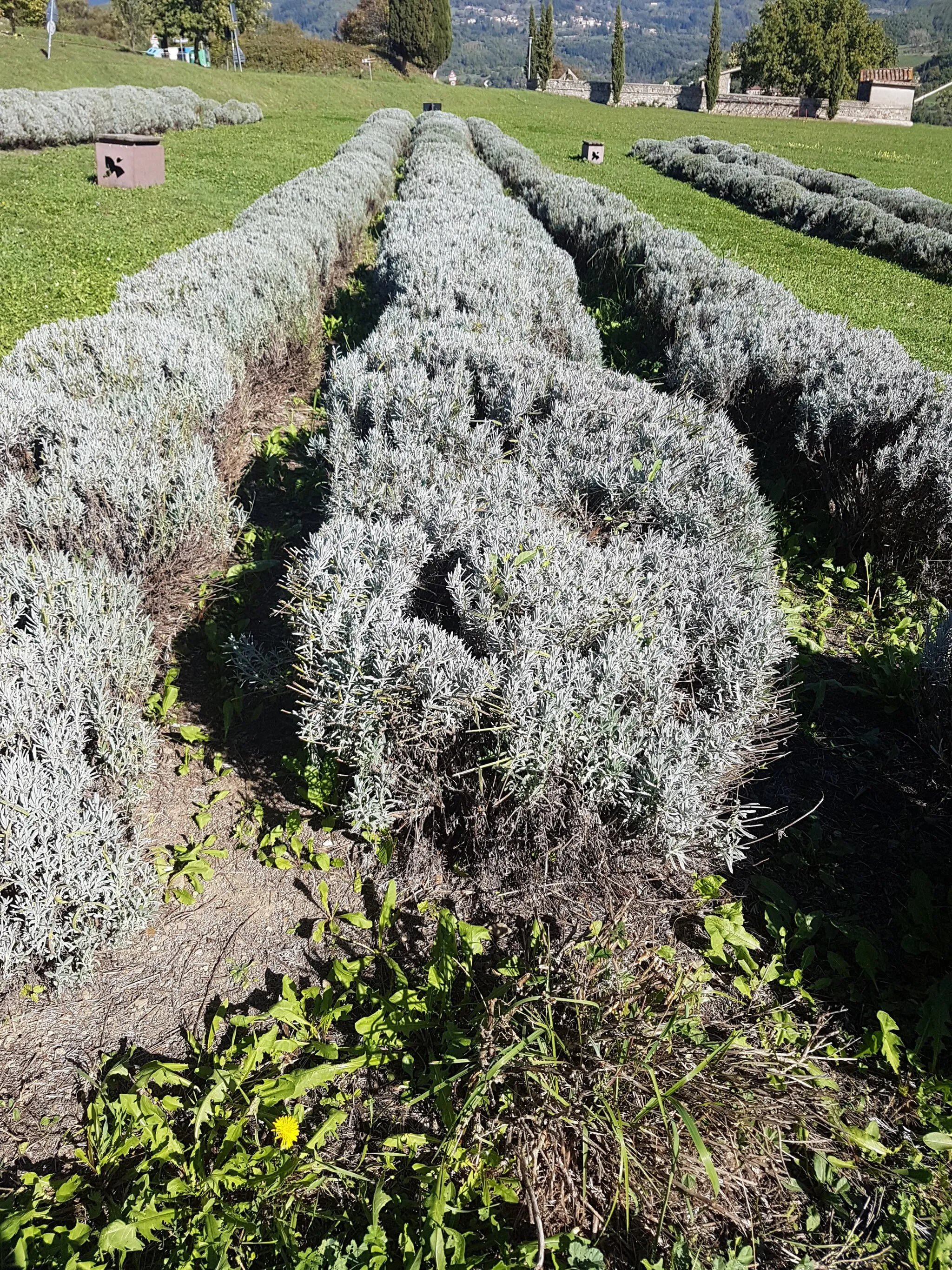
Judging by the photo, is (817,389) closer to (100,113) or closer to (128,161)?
(128,161)

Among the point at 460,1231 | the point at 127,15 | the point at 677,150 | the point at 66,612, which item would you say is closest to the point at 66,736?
the point at 66,612

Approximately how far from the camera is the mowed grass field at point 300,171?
9.04m

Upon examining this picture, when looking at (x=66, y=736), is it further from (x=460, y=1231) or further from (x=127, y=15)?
(x=127, y=15)

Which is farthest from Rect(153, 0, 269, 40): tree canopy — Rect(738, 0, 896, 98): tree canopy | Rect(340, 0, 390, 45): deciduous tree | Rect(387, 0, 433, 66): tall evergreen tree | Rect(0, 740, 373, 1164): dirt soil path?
Rect(0, 740, 373, 1164): dirt soil path

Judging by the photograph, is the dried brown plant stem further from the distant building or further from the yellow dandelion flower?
the distant building

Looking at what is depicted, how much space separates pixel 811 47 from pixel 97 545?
2960 inches

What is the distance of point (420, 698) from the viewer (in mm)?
2363

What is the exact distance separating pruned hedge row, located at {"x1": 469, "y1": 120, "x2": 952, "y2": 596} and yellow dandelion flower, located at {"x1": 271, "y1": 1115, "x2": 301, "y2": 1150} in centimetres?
431

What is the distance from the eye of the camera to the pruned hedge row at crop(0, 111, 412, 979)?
202 cm

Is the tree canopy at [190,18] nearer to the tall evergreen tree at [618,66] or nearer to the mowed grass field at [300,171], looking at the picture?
the mowed grass field at [300,171]

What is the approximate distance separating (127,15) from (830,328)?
197ft

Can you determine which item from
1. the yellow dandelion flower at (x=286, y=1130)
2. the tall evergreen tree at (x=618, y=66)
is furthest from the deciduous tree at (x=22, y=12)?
the yellow dandelion flower at (x=286, y=1130)

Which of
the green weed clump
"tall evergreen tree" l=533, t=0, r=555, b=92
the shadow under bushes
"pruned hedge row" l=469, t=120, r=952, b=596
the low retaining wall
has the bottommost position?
the green weed clump

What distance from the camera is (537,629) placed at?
246 cm
